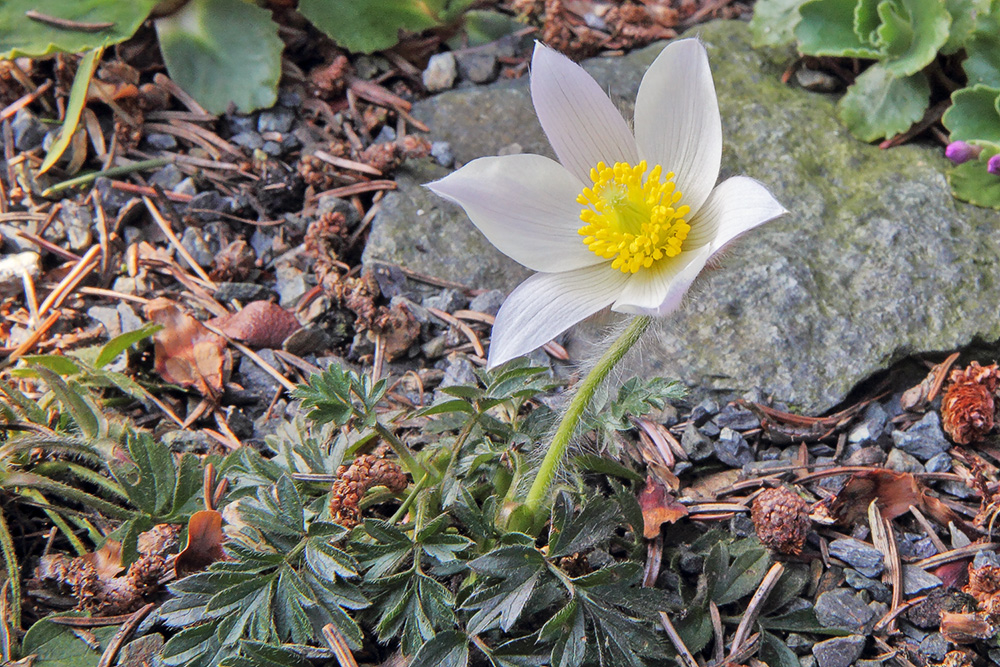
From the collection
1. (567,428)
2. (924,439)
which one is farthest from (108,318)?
(924,439)

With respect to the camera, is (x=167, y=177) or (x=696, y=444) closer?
(x=696, y=444)

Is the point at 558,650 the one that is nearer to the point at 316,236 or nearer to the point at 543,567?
the point at 543,567

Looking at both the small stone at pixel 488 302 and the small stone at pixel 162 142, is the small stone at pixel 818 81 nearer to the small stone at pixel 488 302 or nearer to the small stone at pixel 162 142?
the small stone at pixel 488 302

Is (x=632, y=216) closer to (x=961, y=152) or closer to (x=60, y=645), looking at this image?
(x=961, y=152)

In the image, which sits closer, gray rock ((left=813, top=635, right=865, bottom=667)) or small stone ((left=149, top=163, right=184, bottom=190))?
gray rock ((left=813, top=635, right=865, bottom=667))

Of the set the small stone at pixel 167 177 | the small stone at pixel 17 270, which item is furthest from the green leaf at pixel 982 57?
the small stone at pixel 17 270

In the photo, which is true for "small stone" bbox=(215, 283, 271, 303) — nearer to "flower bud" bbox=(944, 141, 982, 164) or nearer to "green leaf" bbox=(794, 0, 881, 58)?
"green leaf" bbox=(794, 0, 881, 58)

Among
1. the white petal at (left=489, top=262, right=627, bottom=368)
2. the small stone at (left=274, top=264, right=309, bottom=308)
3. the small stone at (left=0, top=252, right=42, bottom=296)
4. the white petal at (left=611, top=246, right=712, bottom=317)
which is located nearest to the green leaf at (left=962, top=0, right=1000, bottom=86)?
the white petal at (left=611, top=246, right=712, bottom=317)
